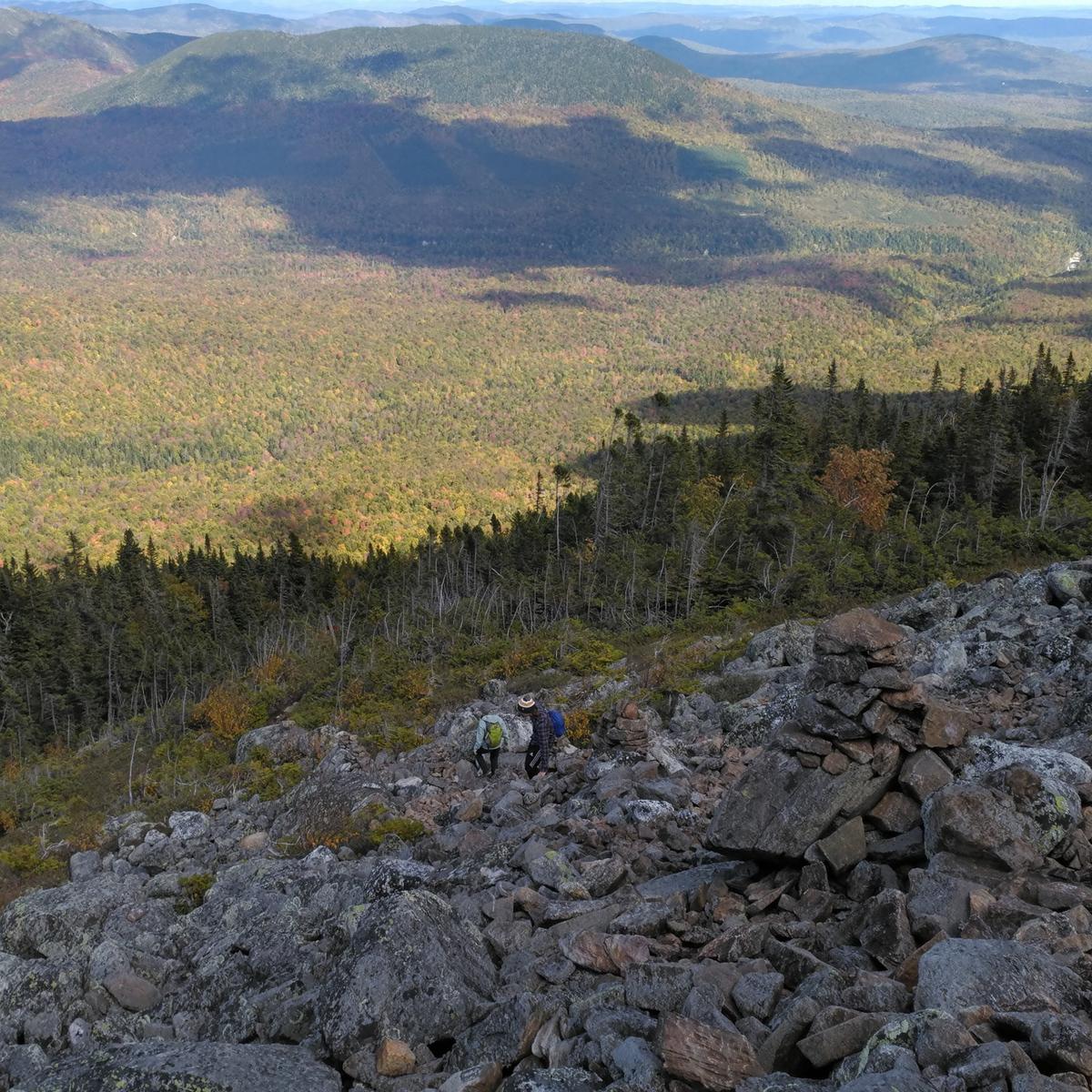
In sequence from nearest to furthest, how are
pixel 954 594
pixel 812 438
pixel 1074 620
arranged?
pixel 1074 620 < pixel 954 594 < pixel 812 438

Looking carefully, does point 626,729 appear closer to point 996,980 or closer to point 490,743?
point 490,743

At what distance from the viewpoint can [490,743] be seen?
76.9ft

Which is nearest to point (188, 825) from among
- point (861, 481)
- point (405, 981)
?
point (405, 981)

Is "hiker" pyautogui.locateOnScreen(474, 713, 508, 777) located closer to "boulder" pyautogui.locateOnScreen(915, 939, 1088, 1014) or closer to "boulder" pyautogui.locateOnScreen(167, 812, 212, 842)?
"boulder" pyautogui.locateOnScreen(167, 812, 212, 842)

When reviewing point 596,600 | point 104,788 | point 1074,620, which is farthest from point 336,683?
point 1074,620

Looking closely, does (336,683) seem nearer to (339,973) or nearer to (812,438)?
(339,973)

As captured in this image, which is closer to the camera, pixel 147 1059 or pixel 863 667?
pixel 147 1059

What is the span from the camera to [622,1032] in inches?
397

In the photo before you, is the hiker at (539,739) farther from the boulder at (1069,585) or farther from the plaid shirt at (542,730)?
the boulder at (1069,585)

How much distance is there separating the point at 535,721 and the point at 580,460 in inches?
→ 6455

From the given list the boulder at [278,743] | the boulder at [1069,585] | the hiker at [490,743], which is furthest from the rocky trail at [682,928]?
the boulder at [278,743]

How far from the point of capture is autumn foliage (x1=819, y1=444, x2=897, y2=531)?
57.0m

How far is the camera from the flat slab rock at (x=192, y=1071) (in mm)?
10250

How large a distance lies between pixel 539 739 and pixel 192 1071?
1238 cm
